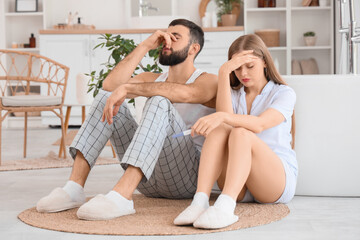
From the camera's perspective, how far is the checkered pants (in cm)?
209

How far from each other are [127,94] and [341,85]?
92cm

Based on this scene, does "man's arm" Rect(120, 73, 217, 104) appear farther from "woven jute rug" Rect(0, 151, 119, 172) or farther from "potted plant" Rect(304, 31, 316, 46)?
"potted plant" Rect(304, 31, 316, 46)

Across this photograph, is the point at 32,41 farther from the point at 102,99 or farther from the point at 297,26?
the point at 102,99

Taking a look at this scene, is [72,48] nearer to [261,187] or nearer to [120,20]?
[120,20]

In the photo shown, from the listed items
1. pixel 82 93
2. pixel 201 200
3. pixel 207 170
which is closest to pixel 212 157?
A: pixel 207 170

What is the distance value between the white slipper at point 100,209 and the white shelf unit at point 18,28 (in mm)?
5033

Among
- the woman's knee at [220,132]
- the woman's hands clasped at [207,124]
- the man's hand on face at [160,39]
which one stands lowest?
the woman's knee at [220,132]

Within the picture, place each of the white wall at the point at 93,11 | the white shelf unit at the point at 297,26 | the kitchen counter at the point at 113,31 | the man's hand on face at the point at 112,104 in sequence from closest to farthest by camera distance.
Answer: the man's hand on face at the point at 112,104 < the kitchen counter at the point at 113,31 < the white shelf unit at the point at 297,26 < the white wall at the point at 93,11

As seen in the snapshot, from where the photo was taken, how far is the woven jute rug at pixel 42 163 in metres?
3.78

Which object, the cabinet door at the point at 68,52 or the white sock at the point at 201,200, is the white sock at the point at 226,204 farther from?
the cabinet door at the point at 68,52

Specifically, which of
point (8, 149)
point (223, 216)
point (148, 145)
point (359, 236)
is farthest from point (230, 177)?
point (8, 149)

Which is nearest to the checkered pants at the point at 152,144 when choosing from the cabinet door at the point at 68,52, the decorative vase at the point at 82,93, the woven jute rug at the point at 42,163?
the woven jute rug at the point at 42,163

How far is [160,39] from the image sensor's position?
2543 mm

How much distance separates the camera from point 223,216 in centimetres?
198
